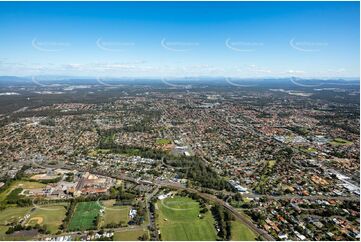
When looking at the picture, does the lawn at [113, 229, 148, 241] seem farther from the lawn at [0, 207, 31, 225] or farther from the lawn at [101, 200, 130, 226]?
the lawn at [0, 207, 31, 225]

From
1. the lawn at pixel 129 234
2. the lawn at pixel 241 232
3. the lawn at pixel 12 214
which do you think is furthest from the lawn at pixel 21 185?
the lawn at pixel 241 232

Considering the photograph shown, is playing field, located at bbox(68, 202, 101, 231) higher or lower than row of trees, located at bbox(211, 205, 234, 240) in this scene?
lower

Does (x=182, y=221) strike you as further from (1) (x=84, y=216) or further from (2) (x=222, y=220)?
(1) (x=84, y=216)

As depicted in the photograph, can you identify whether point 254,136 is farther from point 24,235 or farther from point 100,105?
point 100,105

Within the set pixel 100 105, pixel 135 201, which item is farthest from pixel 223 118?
pixel 135 201

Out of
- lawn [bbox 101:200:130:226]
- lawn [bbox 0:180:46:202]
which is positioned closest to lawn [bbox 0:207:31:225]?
lawn [bbox 0:180:46:202]

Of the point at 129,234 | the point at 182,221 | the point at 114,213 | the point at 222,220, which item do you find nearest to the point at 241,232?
the point at 222,220
